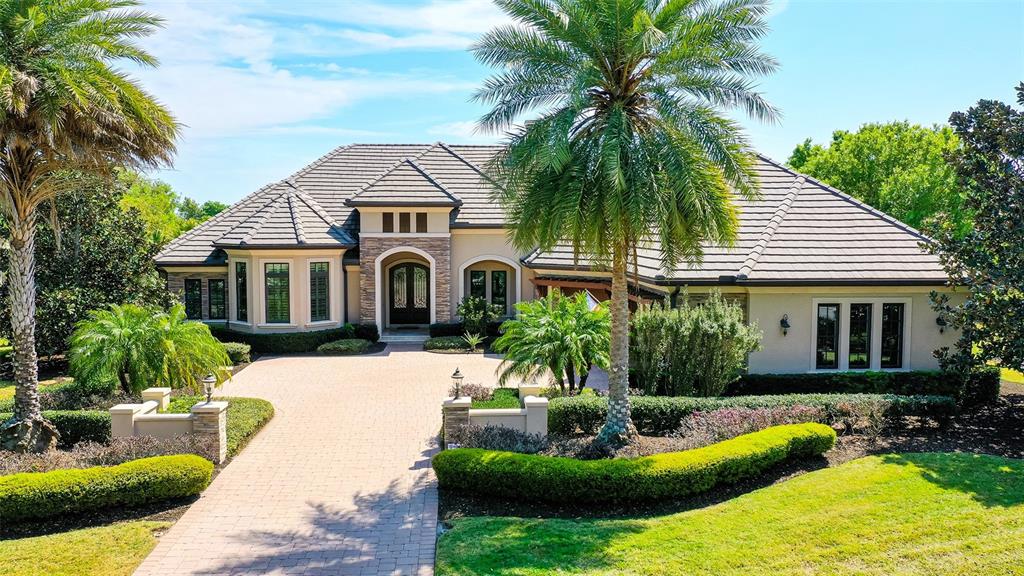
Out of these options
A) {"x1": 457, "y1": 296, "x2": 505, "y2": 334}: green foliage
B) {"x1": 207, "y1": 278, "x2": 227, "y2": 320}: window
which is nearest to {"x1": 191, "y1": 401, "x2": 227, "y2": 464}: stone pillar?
{"x1": 457, "y1": 296, "x2": 505, "y2": 334}: green foliage

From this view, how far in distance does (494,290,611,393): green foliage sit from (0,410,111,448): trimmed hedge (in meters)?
7.61

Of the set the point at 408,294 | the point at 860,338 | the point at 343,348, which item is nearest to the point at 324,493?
the point at 860,338

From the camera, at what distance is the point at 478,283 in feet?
88.6

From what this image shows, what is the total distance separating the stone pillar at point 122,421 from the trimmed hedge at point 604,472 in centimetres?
561

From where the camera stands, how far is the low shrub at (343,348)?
22984 millimetres

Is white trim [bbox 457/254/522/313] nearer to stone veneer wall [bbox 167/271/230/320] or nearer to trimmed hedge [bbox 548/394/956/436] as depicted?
stone veneer wall [bbox 167/271/230/320]

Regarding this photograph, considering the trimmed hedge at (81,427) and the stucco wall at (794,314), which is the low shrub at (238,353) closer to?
the trimmed hedge at (81,427)

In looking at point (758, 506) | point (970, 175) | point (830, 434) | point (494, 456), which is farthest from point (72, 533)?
point (970, 175)

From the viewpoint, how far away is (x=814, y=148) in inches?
1965

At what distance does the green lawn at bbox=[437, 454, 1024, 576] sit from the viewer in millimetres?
7762

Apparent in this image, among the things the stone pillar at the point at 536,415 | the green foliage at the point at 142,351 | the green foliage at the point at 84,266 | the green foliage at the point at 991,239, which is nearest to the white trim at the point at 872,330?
the green foliage at the point at 991,239

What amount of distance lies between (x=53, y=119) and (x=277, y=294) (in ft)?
43.3

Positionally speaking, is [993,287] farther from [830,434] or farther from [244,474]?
[244,474]

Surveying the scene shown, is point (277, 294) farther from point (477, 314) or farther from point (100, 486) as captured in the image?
point (100, 486)
